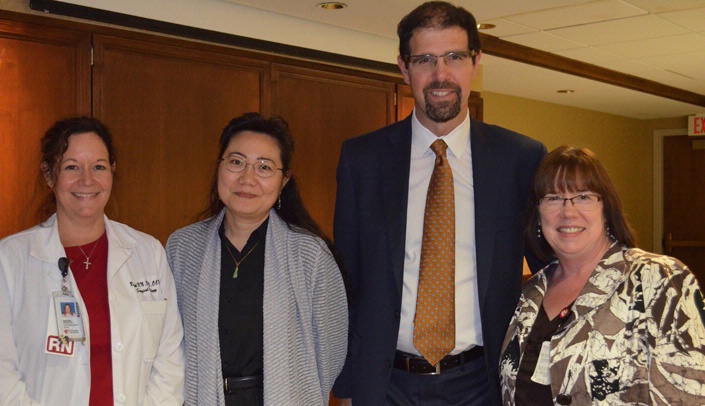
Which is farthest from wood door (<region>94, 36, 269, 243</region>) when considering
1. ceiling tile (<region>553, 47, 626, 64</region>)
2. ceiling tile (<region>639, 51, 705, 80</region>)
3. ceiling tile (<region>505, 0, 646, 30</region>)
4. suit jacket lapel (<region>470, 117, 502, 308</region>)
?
ceiling tile (<region>639, 51, 705, 80</region>)

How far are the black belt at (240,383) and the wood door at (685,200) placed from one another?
1042cm

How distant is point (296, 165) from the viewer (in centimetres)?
536

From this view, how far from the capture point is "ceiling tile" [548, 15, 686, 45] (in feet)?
17.6

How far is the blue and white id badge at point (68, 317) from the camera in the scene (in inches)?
81.4

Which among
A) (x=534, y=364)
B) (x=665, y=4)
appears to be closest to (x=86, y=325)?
(x=534, y=364)

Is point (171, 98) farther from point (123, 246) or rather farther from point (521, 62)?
point (521, 62)

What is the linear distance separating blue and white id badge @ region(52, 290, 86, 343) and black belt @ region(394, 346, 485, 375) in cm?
98

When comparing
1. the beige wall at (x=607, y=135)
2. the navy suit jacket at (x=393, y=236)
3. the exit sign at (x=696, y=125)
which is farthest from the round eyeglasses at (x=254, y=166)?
the exit sign at (x=696, y=125)

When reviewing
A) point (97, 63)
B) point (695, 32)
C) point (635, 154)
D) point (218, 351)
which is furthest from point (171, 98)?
point (635, 154)

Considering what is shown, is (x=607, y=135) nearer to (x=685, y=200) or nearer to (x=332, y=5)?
(x=685, y=200)

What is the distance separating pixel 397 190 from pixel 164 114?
8.82ft

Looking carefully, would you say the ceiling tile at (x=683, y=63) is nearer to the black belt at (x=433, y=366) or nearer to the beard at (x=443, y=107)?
the beard at (x=443, y=107)

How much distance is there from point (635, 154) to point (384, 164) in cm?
1046

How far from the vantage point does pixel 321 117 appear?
5.51m
